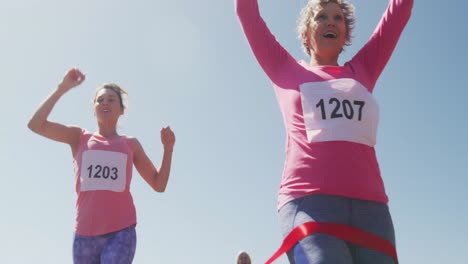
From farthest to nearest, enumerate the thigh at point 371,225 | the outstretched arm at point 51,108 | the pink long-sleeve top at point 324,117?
the outstretched arm at point 51,108 → the pink long-sleeve top at point 324,117 → the thigh at point 371,225

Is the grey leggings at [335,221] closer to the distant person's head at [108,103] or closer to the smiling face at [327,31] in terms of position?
the smiling face at [327,31]

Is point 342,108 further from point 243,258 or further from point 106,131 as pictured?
point 243,258

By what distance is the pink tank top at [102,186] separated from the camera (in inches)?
214

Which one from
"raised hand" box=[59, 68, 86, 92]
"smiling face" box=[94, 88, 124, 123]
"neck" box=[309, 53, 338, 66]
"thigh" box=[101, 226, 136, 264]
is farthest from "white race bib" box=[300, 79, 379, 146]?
"smiling face" box=[94, 88, 124, 123]

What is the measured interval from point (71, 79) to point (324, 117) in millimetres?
3678

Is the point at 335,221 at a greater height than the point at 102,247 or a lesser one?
greater

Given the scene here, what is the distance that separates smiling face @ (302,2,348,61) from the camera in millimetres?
3637

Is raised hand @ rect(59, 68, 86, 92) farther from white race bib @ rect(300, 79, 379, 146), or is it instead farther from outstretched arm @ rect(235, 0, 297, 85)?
white race bib @ rect(300, 79, 379, 146)

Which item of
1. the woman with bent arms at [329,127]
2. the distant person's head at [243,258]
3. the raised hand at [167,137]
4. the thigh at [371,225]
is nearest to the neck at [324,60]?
the woman with bent arms at [329,127]

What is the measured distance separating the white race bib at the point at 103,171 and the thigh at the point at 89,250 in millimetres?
550

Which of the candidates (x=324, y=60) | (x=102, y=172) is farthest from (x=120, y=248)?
(x=324, y=60)

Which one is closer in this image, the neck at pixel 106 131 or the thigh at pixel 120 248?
the thigh at pixel 120 248

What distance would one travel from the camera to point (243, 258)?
1098 centimetres

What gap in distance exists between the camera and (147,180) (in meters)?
6.25
